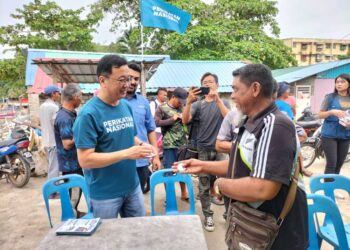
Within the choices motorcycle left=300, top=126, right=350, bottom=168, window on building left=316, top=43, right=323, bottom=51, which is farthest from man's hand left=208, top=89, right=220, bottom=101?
window on building left=316, top=43, right=323, bottom=51

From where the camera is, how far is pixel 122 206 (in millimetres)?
2455

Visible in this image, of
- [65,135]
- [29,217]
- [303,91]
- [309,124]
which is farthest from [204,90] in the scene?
[303,91]

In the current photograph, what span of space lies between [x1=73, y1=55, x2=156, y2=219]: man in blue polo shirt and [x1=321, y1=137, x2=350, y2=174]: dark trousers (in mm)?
3258

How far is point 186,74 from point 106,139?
41.3 feet

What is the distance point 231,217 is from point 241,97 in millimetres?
719

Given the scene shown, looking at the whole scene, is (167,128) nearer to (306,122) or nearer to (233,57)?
(306,122)

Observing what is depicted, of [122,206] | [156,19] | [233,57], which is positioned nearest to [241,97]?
[122,206]

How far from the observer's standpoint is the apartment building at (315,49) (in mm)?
51688

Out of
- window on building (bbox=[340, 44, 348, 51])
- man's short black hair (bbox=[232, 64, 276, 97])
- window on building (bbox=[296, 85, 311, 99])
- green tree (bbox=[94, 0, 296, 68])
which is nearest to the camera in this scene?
man's short black hair (bbox=[232, 64, 276, 97])

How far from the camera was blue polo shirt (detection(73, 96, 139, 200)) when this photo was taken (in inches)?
81.0

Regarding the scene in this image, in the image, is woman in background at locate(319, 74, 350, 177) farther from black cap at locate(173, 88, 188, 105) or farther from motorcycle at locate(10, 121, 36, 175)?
motorcycle at locate(10, 121, 36, 175)

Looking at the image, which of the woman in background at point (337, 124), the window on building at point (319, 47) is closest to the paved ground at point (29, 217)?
the woman in background at point (337, 124)

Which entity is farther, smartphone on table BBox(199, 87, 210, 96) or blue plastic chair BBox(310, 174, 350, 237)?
smartphone on table BBox(199, 87, 210, 96)

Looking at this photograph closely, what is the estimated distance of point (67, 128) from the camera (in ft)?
11.4
